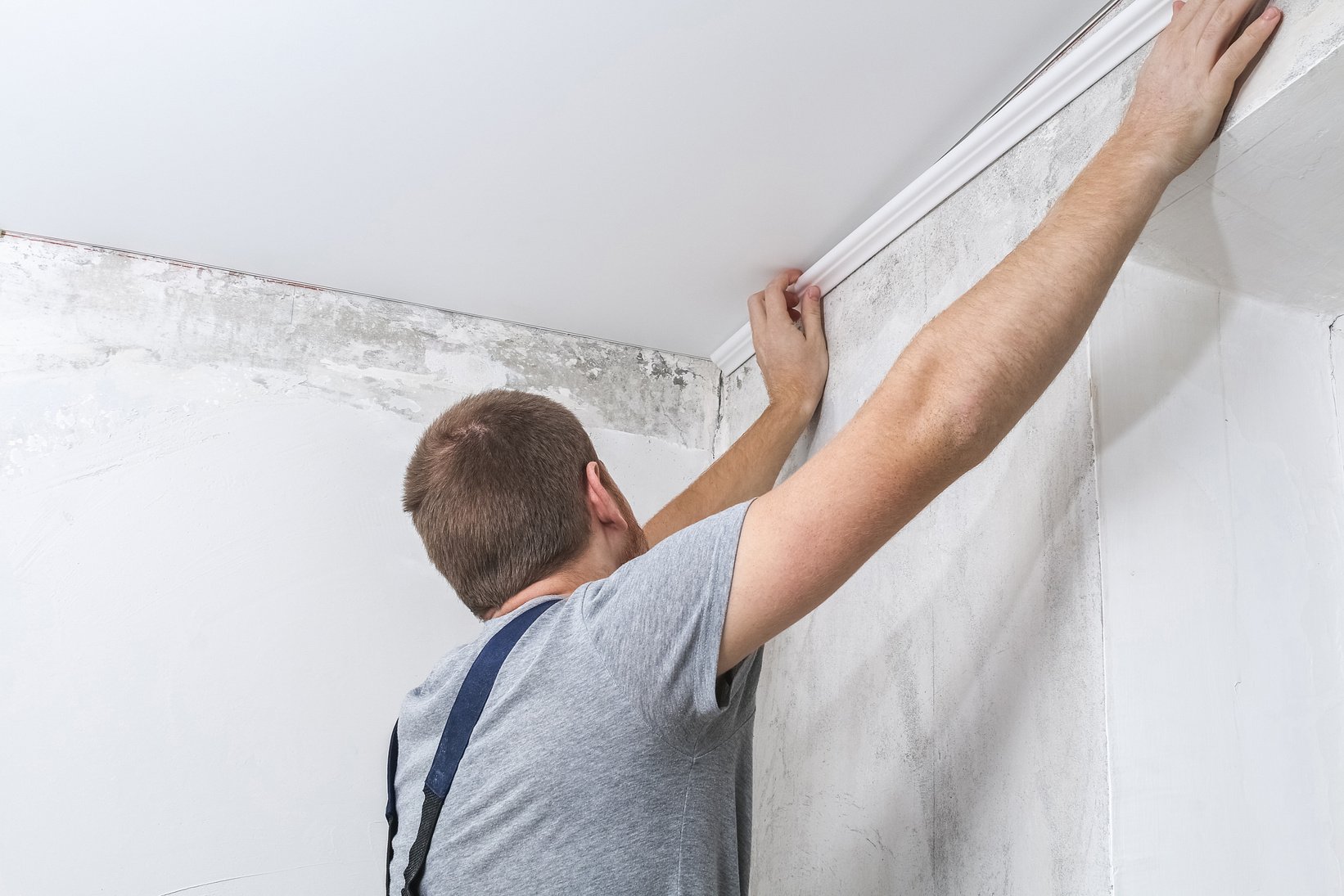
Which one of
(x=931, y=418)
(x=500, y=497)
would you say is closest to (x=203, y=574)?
(x=500, y=497)

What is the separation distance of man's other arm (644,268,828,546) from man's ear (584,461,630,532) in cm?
49

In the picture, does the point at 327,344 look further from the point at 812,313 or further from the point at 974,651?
the point at 974,651

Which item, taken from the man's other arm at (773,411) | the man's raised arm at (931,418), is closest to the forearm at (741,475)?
the man's other arm at (773,411)

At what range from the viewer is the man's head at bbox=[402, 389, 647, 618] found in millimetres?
1261

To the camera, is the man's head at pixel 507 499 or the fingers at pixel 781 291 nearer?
the man's head at pixel 507 499

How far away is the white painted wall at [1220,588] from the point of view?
114cm

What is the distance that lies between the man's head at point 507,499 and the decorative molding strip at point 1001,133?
76 centimetres

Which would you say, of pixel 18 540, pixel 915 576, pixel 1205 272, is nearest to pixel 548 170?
pixel 915 576

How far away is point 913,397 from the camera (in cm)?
98

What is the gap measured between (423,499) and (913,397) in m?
0.69

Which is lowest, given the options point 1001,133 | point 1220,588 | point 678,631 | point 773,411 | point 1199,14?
point 678,631

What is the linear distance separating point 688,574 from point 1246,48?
0.86 metres

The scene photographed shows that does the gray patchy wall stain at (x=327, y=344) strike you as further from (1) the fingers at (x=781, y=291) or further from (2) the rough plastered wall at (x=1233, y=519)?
(2) the rough plastered wall at (x=1233, y=519)

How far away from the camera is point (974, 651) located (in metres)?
1.40
